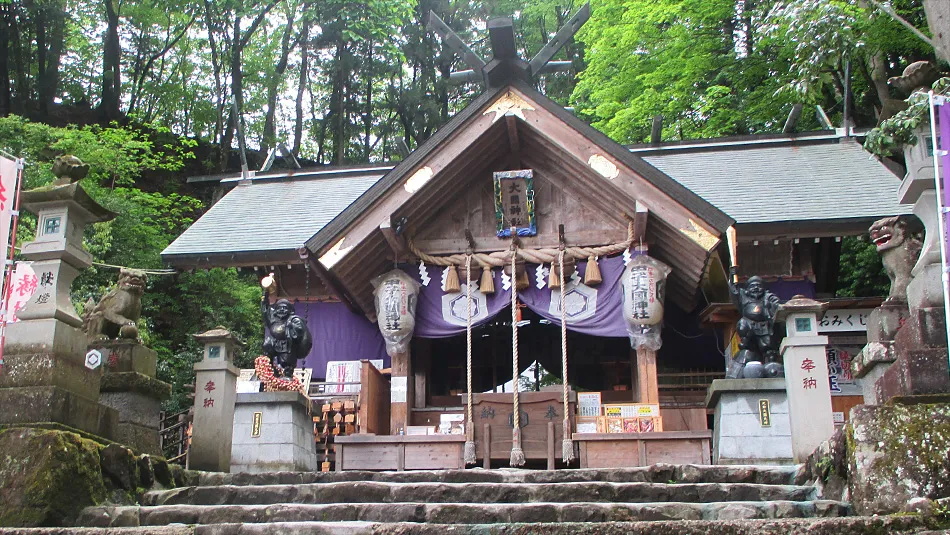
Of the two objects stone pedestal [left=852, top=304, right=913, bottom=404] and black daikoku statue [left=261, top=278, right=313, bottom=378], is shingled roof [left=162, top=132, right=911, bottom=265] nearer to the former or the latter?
black daikoku statue [left=261, top=278, right=313, bottom=378]

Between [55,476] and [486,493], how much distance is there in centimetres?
333

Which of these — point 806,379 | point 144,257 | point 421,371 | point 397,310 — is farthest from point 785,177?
point 144,257

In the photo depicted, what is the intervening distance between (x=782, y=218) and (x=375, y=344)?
22.5 ft

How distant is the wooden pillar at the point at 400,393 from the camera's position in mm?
12516

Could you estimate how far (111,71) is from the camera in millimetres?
30484

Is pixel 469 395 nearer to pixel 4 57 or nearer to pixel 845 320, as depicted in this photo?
pixel 845 320

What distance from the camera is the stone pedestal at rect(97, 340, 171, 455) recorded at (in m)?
7.94

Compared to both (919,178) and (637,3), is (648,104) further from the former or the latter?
(919,178)

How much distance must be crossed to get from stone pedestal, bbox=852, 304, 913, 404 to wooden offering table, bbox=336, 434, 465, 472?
5.57 metres

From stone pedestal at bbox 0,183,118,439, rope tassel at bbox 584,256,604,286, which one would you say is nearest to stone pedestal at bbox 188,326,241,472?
stone pedestal at bbox 0,183,118,439

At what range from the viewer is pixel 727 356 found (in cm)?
1332

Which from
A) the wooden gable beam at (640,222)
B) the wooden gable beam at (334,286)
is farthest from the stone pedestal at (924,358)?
the wooden gable beam at (334,286)

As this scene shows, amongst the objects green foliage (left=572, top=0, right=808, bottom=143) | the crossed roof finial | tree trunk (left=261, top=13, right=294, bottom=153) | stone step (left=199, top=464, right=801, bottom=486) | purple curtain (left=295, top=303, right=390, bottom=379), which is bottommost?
stone step (left=199, top=464, right=801, bottom=486)

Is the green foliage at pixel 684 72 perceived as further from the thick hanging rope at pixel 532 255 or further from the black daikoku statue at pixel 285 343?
the black daikoku statue at pixel 285 343
